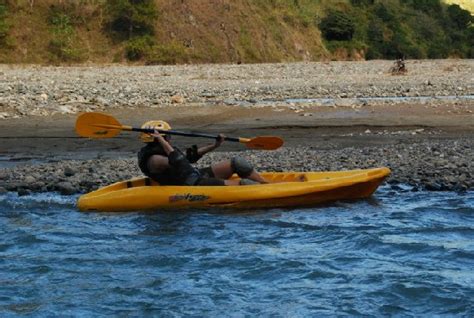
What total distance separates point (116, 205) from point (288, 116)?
8675mm

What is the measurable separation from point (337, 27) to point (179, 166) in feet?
148

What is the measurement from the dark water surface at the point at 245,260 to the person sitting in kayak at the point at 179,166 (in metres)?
0.41

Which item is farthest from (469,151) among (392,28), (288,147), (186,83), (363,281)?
(392,28)

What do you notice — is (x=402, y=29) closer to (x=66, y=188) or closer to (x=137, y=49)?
(x=137, y=49)

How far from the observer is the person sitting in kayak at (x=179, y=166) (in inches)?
384

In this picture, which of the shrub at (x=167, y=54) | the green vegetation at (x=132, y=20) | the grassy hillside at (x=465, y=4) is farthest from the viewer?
the grassy hillside at (x=465, y=4)

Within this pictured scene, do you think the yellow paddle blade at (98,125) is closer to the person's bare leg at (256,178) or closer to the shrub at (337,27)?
the person's bare leg at (256,178)

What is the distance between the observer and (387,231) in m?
8.90

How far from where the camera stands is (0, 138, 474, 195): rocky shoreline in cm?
1113

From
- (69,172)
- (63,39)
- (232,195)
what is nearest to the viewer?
(232,195)

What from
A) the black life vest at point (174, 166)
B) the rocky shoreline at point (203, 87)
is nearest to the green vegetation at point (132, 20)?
the rocky shoreline at point (203, 87)

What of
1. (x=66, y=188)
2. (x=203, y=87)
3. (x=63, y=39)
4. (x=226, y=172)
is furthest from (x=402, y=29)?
(x=226, y=172)

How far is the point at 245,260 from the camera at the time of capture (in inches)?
311

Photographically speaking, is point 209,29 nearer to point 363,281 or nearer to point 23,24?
point 23,24
